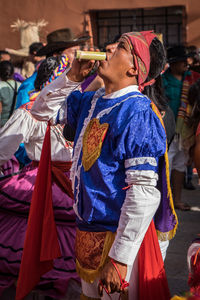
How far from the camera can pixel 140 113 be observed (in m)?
2.07

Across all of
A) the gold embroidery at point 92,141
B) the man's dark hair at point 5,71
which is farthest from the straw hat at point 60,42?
the gold embroidery at point 92,141

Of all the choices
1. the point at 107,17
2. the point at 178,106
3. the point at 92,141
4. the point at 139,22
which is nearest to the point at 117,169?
the point at 92,141

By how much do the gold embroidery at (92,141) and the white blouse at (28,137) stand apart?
1077mm

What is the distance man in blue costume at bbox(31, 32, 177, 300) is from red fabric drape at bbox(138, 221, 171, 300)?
3cm

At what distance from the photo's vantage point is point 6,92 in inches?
242

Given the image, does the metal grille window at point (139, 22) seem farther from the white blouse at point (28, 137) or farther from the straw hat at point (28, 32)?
the white blouse at point (28, 137)

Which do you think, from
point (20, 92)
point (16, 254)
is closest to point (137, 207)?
point (16, 254)

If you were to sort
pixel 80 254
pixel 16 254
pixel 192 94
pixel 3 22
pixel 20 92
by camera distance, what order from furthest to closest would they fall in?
pixel 3 22 < pixel 20 92 < pixel 192 94 < pixel 16 254 < pixel 80 254

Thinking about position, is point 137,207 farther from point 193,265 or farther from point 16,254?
point 16,254

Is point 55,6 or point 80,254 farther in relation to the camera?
point 55,6

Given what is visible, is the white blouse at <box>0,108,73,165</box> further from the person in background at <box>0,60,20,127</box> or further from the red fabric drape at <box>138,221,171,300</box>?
the person in background at <box>0,60,20,127</box>

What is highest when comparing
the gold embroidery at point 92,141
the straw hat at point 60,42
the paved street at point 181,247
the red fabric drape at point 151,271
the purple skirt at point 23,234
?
the straw hat at point 60,42

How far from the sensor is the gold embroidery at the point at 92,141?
210 centimetres

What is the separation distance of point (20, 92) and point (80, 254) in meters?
3.66
